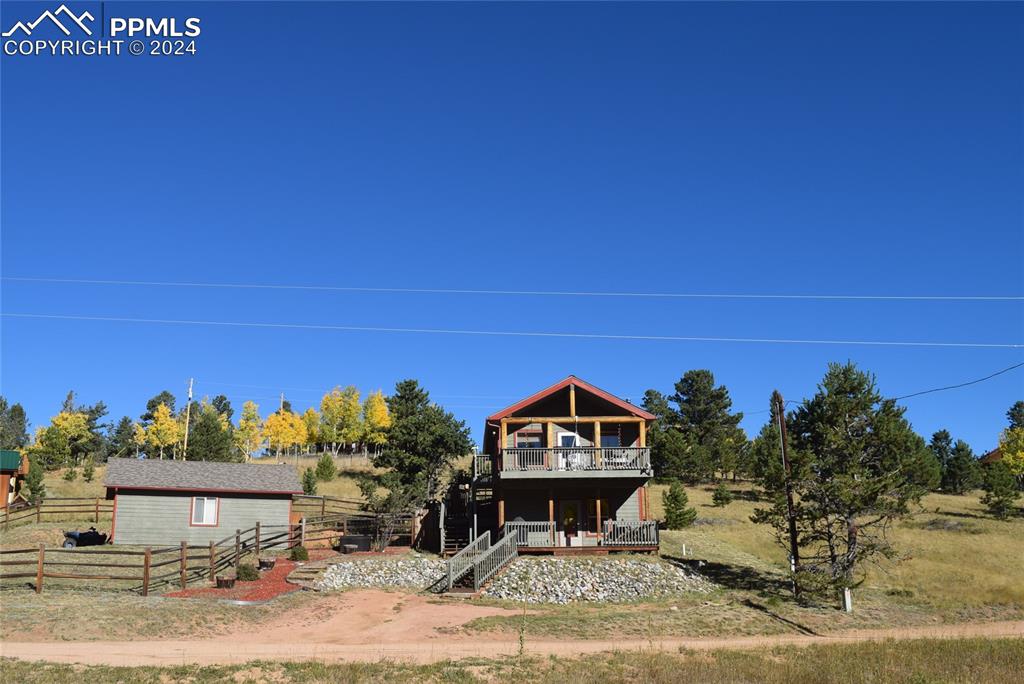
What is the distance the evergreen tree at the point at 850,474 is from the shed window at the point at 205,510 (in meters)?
25.9

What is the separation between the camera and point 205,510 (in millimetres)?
38562

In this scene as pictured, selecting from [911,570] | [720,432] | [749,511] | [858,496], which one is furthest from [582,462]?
[720,432]

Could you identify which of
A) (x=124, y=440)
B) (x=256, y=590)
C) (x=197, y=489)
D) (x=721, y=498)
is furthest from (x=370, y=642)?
(x=124, y=440)

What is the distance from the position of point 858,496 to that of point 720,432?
48897 mm

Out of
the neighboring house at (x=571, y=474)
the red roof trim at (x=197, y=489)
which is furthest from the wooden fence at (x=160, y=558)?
the neighboring house at (x=571, y=474)

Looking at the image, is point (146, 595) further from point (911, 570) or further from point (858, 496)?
point (911, 570)

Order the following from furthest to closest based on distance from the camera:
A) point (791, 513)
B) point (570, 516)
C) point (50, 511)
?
point (50, 511)
point (570, 516)
point (791, 513)

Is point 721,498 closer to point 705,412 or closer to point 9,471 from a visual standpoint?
point 705,412

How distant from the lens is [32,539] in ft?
122

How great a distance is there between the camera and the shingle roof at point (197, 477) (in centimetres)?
3784

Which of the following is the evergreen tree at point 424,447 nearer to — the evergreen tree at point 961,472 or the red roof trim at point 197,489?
the red roof trim at point 197,489

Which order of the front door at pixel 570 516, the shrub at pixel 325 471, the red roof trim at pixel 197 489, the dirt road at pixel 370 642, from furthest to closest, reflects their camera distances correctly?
the shrub at pixel 325 471, the red roof trim at pixel 197 489, the front door at pixel 570 516, the dirt road at pixel 370 642

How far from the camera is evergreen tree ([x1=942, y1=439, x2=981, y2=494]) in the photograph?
71500 millimetres

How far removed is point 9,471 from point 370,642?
133 ft
